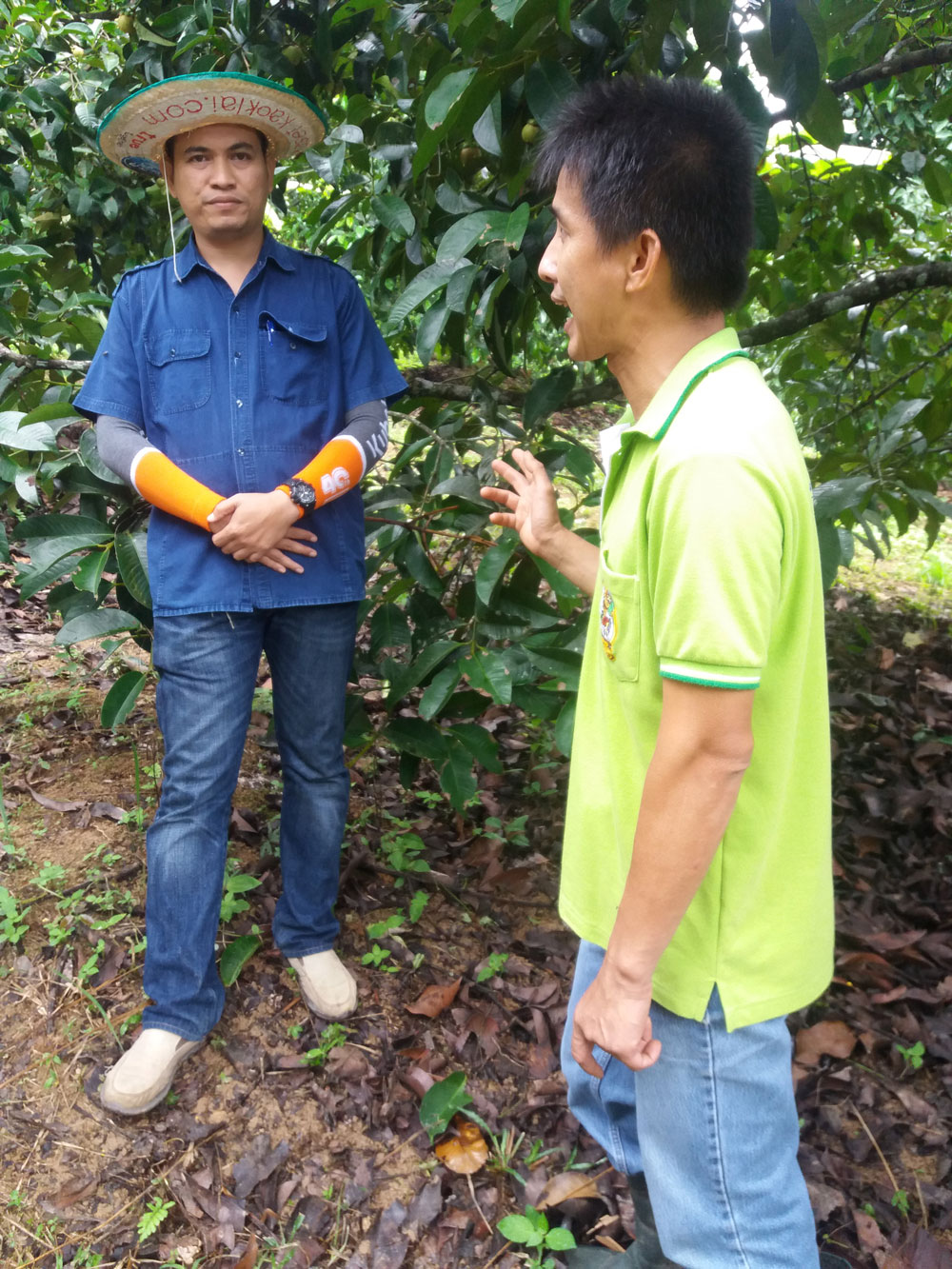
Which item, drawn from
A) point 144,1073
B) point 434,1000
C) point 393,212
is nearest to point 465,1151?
point 434,1000

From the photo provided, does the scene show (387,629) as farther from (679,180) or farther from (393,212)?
(679,180)

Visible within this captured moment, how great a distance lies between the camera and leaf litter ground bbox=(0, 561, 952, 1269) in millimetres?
1572

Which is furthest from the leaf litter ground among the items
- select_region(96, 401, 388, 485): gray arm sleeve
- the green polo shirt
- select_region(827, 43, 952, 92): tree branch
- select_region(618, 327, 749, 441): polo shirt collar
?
select_region(827, 43, 952, 92): tree branch

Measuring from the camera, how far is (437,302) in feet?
5.31

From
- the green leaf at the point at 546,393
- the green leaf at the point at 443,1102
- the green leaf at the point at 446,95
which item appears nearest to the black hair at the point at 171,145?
the green leaf at the point at 446,95

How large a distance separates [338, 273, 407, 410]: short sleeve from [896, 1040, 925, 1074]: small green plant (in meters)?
1.60

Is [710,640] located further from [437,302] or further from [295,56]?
[295,56]

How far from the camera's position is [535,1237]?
1529 mm

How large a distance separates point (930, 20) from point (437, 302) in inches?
63.1

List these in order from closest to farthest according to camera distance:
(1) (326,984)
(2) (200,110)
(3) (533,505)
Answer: (3) (533,505) → (2) (200,110) → (1) (326,984)

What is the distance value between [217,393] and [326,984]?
1137 millimetres

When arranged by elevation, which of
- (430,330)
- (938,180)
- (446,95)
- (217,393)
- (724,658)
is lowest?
(724,658)

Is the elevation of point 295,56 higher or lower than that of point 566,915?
higher

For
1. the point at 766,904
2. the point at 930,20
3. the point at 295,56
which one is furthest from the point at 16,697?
the point at 930,20
